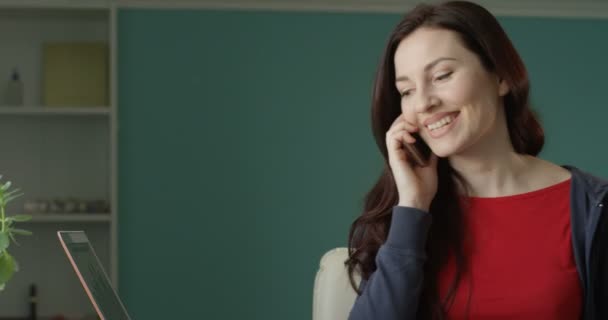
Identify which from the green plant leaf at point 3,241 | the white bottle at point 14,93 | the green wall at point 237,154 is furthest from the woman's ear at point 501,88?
the white bottle at point 14,93

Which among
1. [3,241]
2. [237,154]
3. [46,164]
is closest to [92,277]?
[3,241]

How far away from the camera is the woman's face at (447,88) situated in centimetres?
184

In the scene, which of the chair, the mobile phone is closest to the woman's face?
the mobile phone

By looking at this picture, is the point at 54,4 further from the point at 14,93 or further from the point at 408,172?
the point at 408,172

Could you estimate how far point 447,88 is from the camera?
184 cm

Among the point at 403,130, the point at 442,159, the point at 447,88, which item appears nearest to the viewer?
the point at 447,88

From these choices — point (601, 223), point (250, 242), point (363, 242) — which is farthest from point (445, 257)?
point (250, 242)

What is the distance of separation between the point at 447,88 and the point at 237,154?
9.55ft

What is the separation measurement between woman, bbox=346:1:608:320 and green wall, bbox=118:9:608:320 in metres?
2.71

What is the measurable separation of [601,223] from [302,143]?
9.88ft

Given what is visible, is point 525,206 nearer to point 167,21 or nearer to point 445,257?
point 445,257

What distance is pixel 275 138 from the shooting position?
4719mm

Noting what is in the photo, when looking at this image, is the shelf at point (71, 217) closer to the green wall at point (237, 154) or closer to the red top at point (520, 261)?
the green wall at point (237, 154)

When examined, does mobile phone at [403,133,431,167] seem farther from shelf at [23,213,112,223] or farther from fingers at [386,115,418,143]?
shelf at [23,213,112,223]
